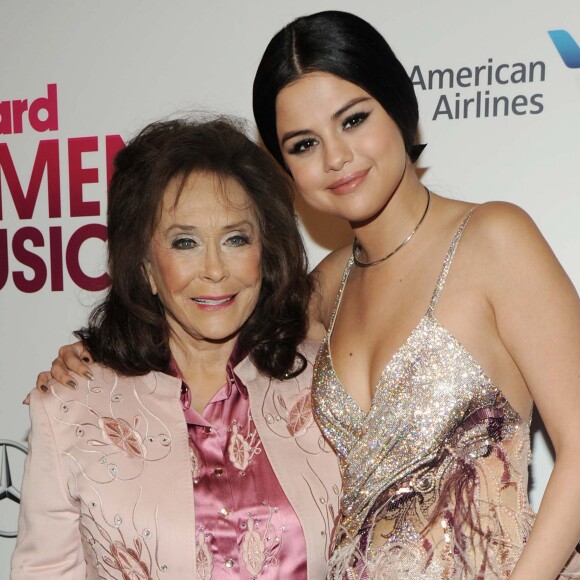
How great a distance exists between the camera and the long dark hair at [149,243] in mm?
1896

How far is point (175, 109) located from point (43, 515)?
1.21 m

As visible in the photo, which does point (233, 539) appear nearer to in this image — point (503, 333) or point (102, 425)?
point (102, 425)

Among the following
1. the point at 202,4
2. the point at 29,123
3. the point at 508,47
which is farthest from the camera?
the point at 29,123

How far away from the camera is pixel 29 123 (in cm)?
268

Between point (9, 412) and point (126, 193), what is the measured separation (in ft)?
3.62

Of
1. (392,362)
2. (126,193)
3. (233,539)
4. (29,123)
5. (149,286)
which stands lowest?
(233,539)

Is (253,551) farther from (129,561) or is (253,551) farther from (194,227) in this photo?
(194,227)

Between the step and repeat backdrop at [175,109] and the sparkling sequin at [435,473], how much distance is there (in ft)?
1.93

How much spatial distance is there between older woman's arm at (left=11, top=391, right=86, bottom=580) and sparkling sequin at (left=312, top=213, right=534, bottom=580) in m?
0.56

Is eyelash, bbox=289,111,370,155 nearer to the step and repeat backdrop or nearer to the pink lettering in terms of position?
the step and repeat backdrop

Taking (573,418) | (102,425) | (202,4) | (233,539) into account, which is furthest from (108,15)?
(573,418)

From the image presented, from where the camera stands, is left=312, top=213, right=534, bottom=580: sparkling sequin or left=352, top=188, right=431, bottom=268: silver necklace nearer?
left=312, top=213, right=534, bottom=580: sparkling sequin

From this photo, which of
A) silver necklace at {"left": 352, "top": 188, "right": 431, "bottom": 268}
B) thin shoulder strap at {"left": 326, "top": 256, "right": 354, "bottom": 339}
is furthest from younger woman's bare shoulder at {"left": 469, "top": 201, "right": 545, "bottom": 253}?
thin shoulder strap at {"left": 326, "top": 256, "right": 354, "bottom": 339}

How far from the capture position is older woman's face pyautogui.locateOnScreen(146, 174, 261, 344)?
1832 millimetres
